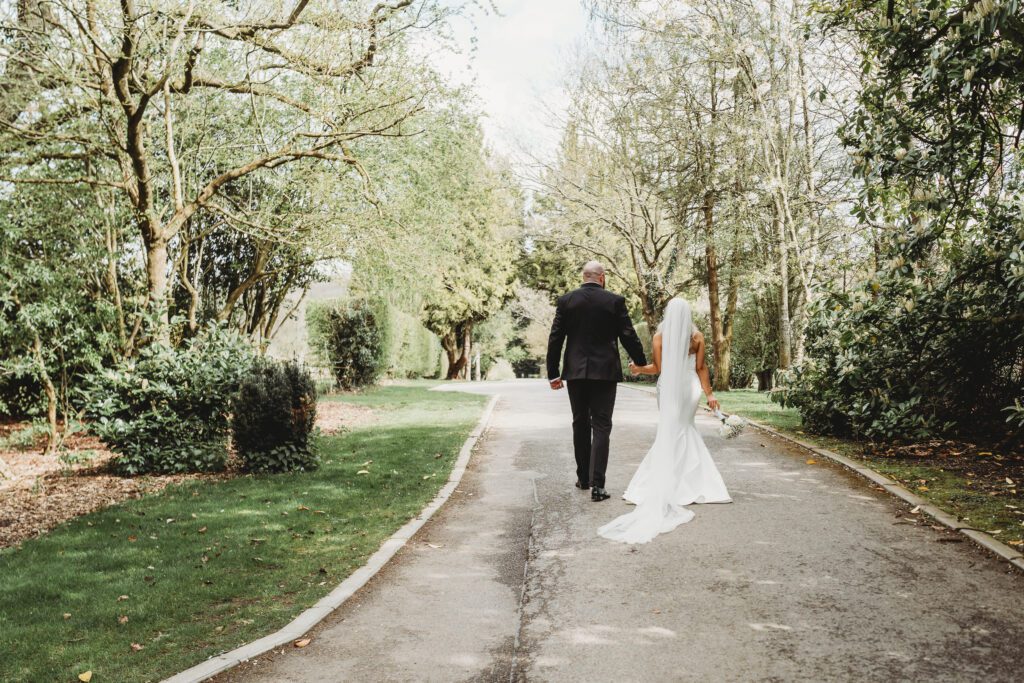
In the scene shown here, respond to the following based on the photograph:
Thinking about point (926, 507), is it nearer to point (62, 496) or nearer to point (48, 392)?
point (62, 496)

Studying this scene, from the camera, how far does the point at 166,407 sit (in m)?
10.1

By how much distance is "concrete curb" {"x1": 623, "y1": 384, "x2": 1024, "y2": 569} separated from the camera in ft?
18.2

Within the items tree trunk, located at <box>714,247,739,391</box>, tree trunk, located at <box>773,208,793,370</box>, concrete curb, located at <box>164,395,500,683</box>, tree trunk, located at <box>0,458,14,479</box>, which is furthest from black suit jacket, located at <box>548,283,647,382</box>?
tree trunk, located at <box>714,247,739,391</box>

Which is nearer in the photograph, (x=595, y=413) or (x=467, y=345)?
(x=595, y=413)

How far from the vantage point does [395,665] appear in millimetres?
4172

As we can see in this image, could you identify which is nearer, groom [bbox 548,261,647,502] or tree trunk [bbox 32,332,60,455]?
groom [bbox 548,261,647,502]

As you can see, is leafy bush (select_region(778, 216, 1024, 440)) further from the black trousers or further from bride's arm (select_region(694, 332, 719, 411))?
the black trousers

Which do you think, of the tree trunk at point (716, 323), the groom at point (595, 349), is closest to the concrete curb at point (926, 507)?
the groom at point (595, 349)

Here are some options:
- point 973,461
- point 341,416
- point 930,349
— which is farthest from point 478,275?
point 973,461

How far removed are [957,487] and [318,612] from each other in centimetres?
671

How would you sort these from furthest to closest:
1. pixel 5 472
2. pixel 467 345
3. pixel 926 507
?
pixel 467 345 < pixel 5 472 < pixel 926 507

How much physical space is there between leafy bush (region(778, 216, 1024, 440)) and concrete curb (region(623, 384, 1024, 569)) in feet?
3.86

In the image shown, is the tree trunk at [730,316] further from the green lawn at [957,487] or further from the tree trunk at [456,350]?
the tree trunk at [456,350]

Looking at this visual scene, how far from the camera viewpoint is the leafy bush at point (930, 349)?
919cm
